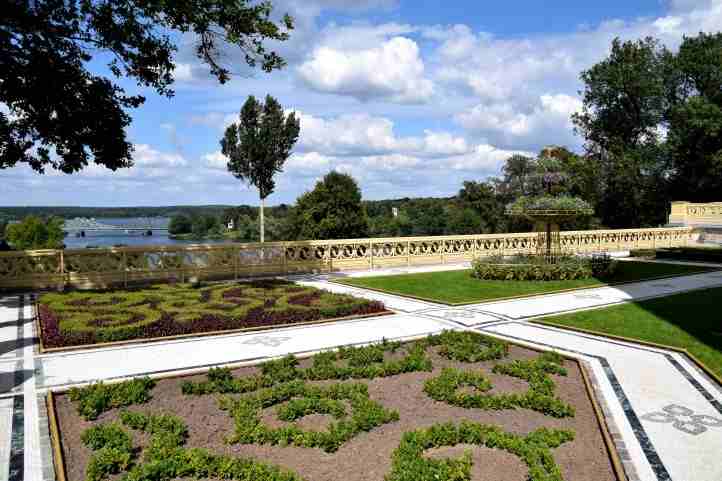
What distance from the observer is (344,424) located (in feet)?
15.1

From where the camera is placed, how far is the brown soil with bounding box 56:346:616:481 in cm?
390

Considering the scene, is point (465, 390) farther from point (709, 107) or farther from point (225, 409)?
point (709, 107)

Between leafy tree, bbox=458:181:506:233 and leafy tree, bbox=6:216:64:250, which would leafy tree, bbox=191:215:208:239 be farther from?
leafy tree, bbox=458:181:506:233

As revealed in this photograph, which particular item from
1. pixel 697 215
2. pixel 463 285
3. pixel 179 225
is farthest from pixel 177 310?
pixel 179 225

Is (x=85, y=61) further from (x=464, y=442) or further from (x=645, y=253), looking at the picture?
(x=645, y=253)

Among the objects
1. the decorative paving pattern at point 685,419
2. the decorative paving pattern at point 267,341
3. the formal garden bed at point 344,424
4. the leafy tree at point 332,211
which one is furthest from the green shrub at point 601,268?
the leafy tree at point 332,211

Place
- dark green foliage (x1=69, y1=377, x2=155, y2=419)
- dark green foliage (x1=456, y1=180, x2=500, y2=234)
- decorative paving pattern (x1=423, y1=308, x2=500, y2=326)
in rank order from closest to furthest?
dark green foliage (x1=69, y1=377, x2=155, y2=419)
decorative paving pattern (x1=423, y1=308, x2=500, y2=326)
dark green foliage (x1=456, y1=180, x2=500, y2=234)

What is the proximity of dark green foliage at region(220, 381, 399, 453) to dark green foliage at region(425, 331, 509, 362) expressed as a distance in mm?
1865

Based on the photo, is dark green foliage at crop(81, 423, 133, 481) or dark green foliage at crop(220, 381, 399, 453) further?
dark green foliage at crop(220, 381, 399, 453)

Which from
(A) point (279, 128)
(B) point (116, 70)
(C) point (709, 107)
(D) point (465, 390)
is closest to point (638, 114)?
(C) point (709, 107)

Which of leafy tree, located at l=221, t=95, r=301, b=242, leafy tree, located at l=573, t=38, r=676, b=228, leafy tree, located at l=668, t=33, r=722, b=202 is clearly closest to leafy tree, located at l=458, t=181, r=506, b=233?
leafy tree, located at l=573, t=38, r=676, b=228

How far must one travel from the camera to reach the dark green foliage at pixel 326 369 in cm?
567

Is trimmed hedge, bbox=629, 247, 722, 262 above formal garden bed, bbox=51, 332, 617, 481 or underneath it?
above

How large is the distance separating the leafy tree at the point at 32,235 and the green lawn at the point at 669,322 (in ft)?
155
